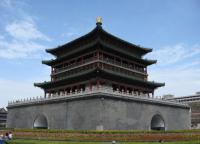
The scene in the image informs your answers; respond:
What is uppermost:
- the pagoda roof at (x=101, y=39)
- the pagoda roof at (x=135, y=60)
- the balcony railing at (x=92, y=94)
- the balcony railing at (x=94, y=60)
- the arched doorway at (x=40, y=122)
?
the pagoda roof at (x=101, y=39)

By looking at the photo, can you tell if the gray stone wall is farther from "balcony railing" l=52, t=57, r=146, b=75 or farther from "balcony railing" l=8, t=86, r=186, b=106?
"balcony railing" l=52, t=57, r=146, b=75

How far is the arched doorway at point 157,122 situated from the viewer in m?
47.3

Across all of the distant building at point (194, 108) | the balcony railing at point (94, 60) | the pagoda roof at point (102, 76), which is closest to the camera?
the pagoda roof at point (102, 76)

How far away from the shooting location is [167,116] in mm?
47781

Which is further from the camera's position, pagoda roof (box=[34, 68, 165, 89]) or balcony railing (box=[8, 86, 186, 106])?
pagoda roof (box=[34, 68, 165, 89])

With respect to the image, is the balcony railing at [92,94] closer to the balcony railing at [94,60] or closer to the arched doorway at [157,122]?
the arched doorway at [157,122]

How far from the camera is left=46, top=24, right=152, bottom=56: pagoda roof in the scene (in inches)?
1852

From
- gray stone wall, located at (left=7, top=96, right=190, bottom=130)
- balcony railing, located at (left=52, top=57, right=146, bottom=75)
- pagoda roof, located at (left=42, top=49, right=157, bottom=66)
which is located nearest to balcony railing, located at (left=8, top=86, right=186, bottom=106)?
gray stone wall, located at (left=7, top=96, right=190, bottom=130)

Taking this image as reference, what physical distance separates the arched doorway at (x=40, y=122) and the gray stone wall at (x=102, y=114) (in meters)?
0.62

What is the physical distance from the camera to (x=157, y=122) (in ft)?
158

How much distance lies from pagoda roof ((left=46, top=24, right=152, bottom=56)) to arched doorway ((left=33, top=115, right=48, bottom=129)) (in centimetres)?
1440

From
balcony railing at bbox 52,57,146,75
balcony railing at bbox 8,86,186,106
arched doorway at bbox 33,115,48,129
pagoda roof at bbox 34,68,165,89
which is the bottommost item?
arched doorway at bbox 33,115,48,129

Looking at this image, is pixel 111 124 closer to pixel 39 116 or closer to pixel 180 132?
pixel 180 132

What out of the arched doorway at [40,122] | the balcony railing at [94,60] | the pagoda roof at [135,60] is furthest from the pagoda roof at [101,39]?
the arched doorway at [40,122]
